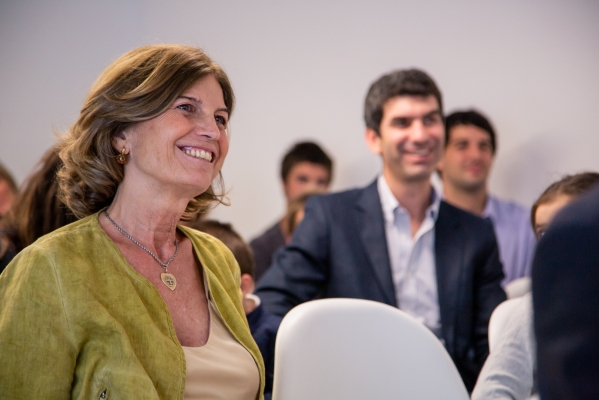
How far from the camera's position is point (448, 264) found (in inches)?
97.9

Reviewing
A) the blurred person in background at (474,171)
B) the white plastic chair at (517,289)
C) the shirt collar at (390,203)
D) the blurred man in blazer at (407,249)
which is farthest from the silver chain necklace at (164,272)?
the blurred person in background at (474,171)

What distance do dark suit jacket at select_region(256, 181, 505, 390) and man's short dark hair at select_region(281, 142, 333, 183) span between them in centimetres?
170

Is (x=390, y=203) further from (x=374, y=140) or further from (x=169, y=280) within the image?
(x=169, y=280)

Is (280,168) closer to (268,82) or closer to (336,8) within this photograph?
(268,82)

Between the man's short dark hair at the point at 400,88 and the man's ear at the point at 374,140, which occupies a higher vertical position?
the man's short dark hair at the point at 400,88

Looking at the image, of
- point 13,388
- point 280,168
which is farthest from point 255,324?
point 280,168

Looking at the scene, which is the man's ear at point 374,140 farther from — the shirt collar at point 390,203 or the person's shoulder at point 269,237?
the person's shoulder at point 269,237

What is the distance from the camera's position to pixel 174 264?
157cm

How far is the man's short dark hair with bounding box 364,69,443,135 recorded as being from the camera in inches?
110

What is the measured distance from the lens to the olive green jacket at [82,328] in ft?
4.00

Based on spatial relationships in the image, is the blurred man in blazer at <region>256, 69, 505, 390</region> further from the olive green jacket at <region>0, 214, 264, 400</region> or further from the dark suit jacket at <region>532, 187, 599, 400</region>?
the dark suit jacket at <region>532, 187, 599, 400</region>

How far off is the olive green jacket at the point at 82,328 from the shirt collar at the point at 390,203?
1436 millimetres

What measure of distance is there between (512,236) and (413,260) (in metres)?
1.36

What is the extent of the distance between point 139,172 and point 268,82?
3.20m
